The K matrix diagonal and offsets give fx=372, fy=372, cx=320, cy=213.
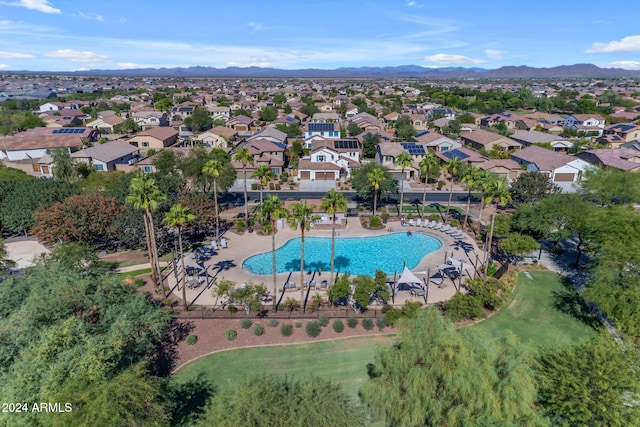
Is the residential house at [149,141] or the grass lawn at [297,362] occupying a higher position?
the residential house at [149,141]

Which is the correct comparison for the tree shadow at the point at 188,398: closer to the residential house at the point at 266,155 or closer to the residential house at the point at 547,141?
the residential house at the point at 266,155

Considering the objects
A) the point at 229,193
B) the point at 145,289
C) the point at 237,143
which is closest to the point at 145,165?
the point at 229,193

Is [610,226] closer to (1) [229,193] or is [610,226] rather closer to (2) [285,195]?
(2) [285,195]

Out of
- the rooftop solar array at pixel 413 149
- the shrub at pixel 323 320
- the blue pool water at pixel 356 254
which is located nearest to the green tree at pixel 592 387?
the shrub at pixel 323 320

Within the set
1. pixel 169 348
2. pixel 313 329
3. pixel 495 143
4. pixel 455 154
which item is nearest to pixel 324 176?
pixel 455 154

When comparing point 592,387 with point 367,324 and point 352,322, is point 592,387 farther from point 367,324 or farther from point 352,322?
point 352,322

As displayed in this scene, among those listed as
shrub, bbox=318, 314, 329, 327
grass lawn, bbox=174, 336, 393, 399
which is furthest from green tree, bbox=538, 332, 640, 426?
shrub, bbox=318, 314, 329, 327
